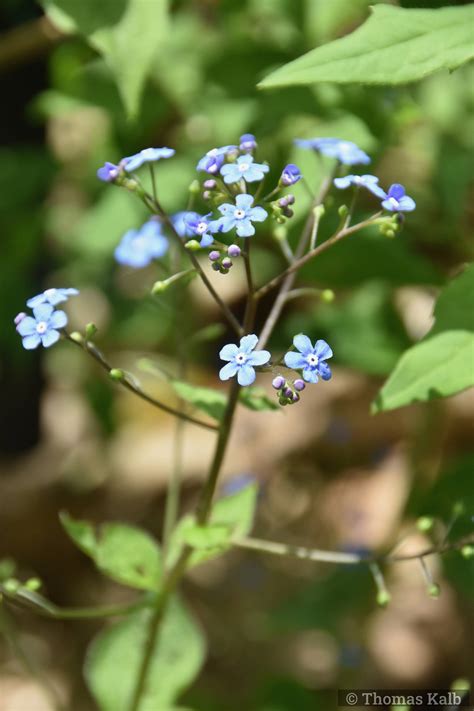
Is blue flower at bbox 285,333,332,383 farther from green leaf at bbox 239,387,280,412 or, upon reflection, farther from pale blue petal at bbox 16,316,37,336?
pale blue petal at bbox 16,316,37,336

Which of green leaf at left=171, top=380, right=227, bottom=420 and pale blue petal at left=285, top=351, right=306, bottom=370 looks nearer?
pale blue petal at left=285, top=351, right=306, bottom=370

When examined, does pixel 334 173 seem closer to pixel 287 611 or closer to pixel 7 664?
pixel 287 611

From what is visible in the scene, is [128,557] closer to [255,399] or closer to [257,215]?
[255,399]

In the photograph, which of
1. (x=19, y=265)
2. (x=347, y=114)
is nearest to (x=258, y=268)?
(x=19, y=265)

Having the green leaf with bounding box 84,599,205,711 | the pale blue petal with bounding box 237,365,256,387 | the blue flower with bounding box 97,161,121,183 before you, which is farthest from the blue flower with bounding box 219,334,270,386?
the green leaf with bounding box 84,599,205,711

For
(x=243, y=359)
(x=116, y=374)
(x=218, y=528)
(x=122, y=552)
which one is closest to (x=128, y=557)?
(x=122, y=552)

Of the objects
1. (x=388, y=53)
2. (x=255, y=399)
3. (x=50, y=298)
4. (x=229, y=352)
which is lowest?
(x=255, y=399)

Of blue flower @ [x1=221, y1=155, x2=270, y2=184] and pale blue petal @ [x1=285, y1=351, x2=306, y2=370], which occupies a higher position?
blue flower @ [x1=221, y1=155, x2=270, y2=184]
